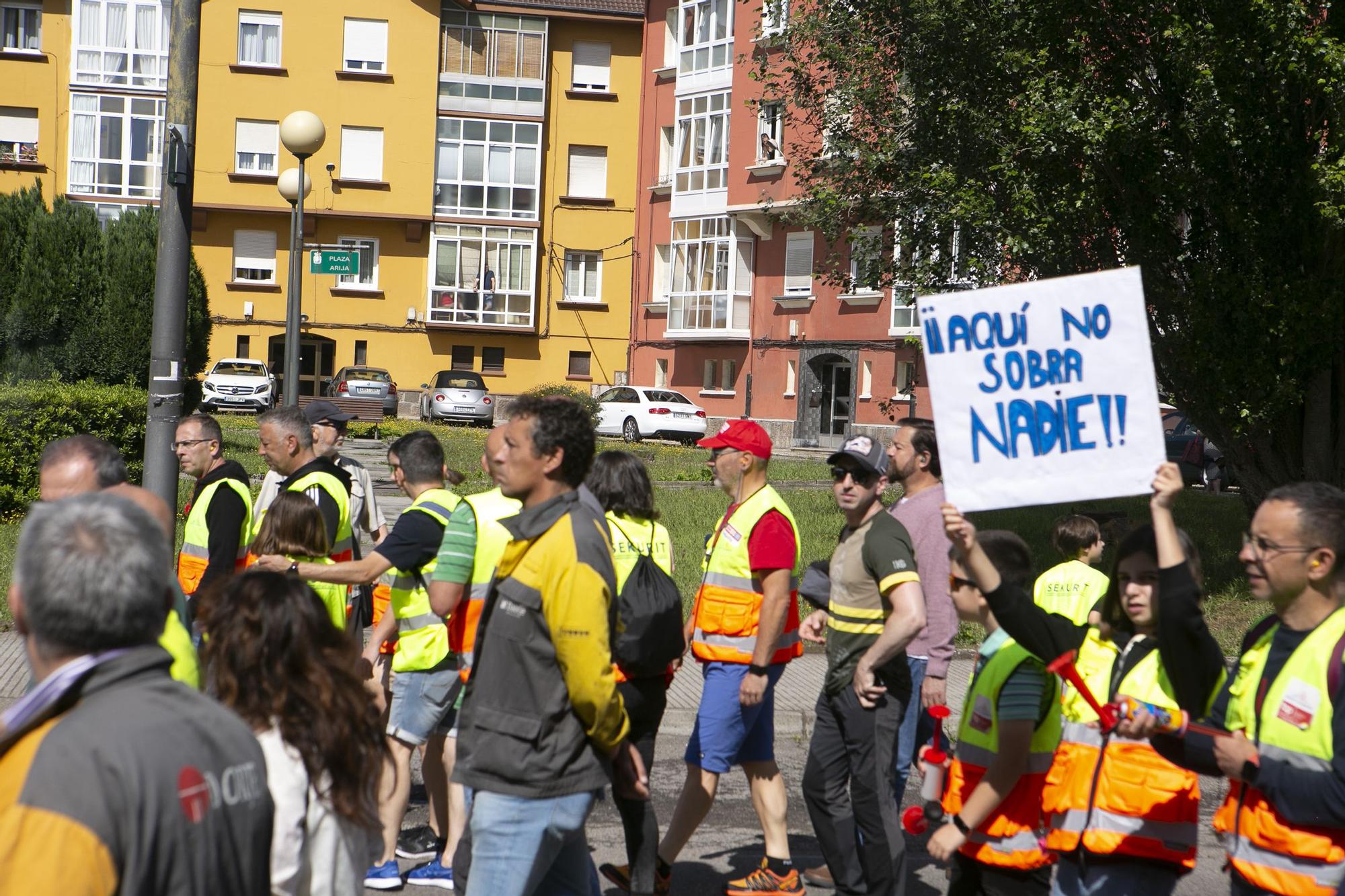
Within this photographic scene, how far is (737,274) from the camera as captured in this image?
40969mm

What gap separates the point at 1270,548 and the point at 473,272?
43402 millimetres

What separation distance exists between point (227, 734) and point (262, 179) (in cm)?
4403

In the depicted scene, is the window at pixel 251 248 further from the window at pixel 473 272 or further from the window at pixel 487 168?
the window at pixel 487 168

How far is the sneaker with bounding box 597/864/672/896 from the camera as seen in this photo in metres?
5.45

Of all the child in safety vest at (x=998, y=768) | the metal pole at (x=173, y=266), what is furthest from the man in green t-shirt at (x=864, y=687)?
the metal pole at (x=173, y=266)

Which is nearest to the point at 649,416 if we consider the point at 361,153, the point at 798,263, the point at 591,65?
the point at 798,263

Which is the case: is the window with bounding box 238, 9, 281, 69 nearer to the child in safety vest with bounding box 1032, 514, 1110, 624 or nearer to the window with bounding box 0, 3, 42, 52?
the window with bounding box 0, 3, 42, 52

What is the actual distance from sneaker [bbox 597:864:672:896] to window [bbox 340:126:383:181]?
40.9 m

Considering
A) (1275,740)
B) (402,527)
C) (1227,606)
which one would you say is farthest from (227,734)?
(1227,606)

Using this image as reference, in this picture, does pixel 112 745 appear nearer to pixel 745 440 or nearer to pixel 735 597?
pixel 735 597

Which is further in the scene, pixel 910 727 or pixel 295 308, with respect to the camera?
pixel 295 308

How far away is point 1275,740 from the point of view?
10.5ft

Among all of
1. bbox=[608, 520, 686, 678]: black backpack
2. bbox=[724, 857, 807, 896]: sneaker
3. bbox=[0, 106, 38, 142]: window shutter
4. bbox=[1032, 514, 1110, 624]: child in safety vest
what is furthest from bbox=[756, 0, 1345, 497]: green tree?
bbox=[0, 106, 38, 142]: window shutter

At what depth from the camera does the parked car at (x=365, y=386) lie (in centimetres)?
3816
